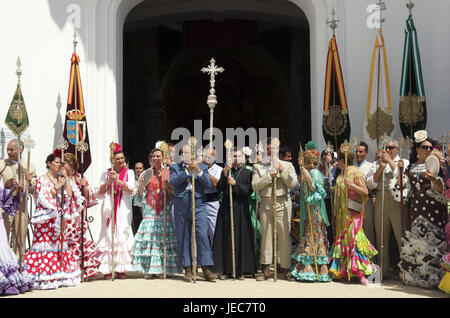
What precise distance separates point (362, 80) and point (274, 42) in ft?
19.2

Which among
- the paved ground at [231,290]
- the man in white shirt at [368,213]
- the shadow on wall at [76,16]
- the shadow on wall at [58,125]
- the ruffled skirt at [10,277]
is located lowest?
the paved ground at [231,290]

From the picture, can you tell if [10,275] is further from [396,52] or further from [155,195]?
[396,52]

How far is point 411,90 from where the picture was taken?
8.82 metres

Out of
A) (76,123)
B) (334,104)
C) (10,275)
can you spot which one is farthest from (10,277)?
(334,104)

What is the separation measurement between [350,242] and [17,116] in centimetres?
503

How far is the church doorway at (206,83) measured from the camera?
573 inches

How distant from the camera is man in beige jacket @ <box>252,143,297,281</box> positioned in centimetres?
758

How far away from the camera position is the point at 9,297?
6461mm

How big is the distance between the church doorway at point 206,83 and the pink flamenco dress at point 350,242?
6884mm

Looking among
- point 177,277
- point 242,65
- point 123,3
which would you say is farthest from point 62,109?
point 242,65

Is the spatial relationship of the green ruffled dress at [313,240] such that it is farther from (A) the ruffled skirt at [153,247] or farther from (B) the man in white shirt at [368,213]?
(A) the ruffled skirt at [153,247]

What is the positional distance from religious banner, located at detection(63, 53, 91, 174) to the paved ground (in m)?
2.36

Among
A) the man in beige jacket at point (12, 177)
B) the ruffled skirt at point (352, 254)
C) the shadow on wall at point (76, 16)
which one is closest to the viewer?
the ruffled skirt at point (352, 254)

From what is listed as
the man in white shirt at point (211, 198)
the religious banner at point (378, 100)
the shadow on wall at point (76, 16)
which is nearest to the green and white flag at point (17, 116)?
the shadow on wall at point (76, 16)
